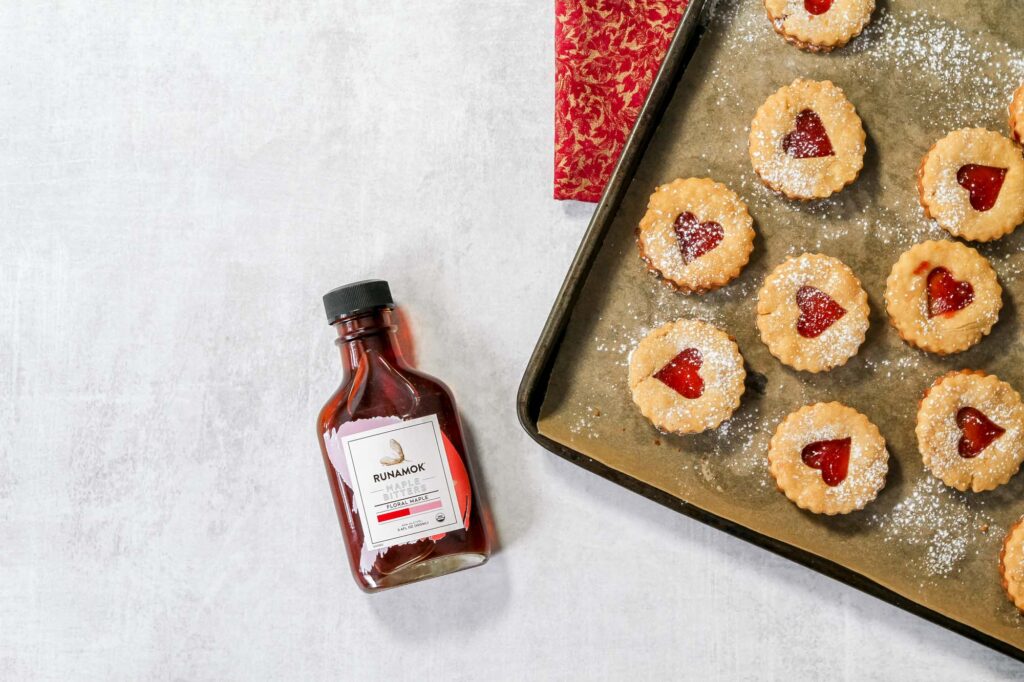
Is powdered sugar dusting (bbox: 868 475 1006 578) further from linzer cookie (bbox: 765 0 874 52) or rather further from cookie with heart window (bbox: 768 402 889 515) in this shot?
linzer cookie (bbox: 765 0 874 52)

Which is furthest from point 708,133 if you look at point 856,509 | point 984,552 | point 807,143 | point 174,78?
point 174,78

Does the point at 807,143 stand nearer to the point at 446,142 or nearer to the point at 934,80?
the point at 934,80

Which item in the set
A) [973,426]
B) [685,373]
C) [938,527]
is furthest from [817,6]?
[938,527]

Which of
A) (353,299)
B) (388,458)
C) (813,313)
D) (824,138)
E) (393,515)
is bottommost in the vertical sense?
(393,515)

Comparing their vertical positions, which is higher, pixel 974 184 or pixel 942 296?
pixel 974 184

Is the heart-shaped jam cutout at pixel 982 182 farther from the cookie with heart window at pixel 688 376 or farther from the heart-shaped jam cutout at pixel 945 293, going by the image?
the cookie with heart window at pixel 688 376

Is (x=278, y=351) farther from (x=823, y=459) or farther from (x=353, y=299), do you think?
(x=823, y=459)

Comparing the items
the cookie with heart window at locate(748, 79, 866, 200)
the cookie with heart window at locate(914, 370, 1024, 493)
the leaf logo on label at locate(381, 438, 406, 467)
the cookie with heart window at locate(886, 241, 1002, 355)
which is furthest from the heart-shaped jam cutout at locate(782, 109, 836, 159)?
the leaf logo on label at locate(381, 438, 406, 467)
